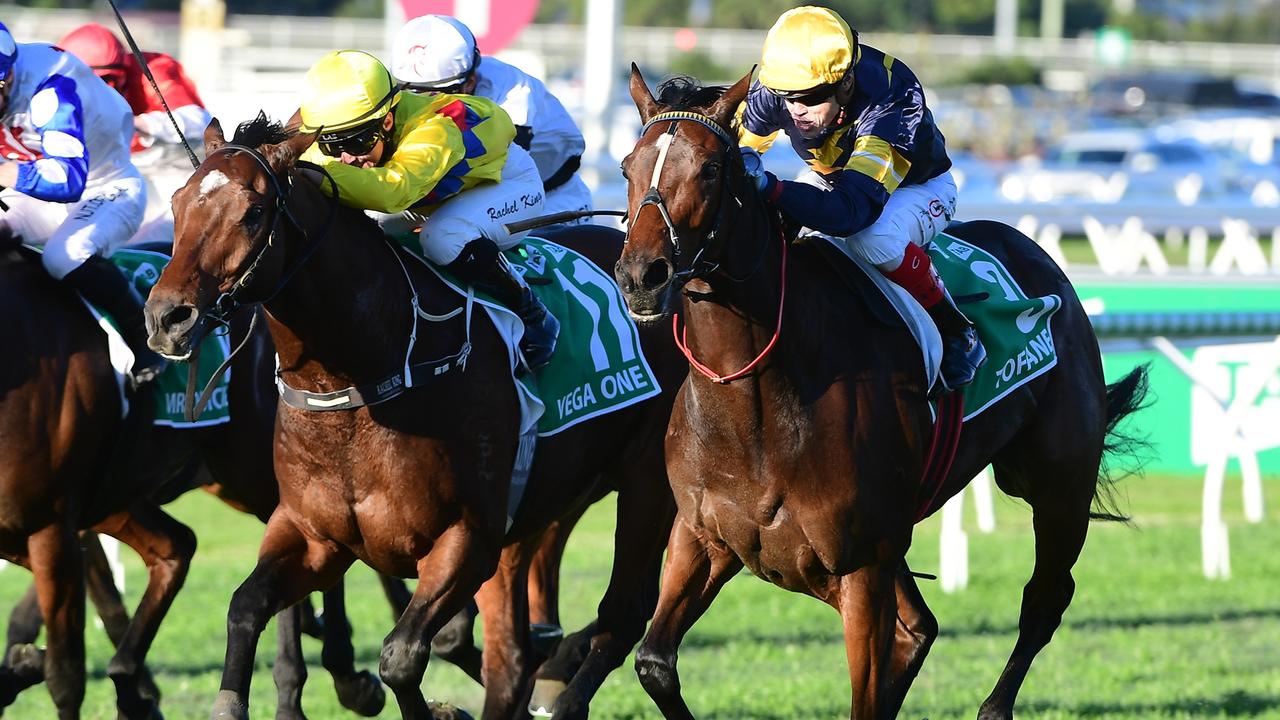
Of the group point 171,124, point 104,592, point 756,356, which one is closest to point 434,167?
point 756,356

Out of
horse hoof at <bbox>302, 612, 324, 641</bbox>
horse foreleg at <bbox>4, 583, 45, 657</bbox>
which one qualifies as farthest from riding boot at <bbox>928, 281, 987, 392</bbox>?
horse foreleg at <bbox>4, 583, 45, 657</bbox>

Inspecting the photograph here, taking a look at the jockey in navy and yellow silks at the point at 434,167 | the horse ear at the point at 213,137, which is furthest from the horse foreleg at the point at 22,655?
the horse ear at the point at 213,137

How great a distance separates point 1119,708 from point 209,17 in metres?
32.0

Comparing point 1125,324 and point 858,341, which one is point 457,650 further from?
point 1125,324

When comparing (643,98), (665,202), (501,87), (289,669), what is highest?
(643,98)

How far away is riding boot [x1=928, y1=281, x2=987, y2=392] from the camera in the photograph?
17.4 feet

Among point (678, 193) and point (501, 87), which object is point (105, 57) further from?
point (678, 193)

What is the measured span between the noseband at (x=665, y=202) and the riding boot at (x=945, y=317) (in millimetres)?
811

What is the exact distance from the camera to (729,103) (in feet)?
15.1

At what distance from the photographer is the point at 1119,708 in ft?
22.2

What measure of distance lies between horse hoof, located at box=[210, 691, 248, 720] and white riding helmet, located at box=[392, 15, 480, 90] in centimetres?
224

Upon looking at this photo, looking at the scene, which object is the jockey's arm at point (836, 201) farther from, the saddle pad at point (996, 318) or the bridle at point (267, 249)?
the bridle at point (267, 249)

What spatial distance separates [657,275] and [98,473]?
256 cm

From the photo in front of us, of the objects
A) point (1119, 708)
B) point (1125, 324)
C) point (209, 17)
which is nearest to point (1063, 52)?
point (209, 17)
